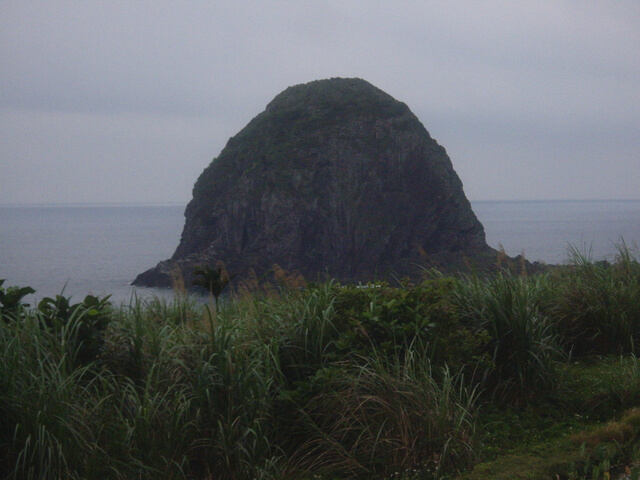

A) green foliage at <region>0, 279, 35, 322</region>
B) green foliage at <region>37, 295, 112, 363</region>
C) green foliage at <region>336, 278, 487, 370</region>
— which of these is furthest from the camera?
green foliage at <region>336, 278, 487, 370</region>

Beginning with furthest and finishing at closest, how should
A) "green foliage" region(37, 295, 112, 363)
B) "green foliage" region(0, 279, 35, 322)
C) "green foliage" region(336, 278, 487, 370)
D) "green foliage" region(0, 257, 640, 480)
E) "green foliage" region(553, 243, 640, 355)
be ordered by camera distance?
"green foliage" region(553, 243, 640, 355), "green foliage" region(336, 278, 487, 370), "green foliage" region(0, 279, 35, 322), "green foliage" region(37, 295, 112, 363), "green foliage" region(0, 257, 640, 480)

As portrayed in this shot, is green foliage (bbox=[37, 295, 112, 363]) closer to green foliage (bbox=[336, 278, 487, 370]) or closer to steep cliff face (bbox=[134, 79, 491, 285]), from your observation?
green foliage (bbox=[336, 278, 487, 370])

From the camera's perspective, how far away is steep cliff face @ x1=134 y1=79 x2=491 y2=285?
3602 inches

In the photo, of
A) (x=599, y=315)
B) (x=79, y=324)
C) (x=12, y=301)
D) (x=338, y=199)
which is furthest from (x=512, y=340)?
(x=338, y=199)

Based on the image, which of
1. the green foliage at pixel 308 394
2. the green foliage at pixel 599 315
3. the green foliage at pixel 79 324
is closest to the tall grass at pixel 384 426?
the green foliage at pixel 308 394

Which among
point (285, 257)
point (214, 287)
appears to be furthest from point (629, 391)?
point (285, 257)

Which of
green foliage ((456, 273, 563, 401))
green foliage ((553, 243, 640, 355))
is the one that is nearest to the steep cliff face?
green foliage ((553, 243, 640, 355))

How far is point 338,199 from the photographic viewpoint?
93.3m

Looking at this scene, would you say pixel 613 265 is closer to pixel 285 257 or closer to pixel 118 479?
pixel 118 479

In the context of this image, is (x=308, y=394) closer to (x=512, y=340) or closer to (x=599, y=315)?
(x=512, y=340)

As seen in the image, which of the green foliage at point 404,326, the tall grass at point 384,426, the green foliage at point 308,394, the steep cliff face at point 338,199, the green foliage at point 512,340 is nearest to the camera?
the green foliage at point 308,394

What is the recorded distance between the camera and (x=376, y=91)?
344 ft

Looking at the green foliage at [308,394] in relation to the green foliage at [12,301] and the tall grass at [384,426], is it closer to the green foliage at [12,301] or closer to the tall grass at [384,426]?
the tall grass at [384,426]

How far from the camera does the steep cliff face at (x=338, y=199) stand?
3602 inches
